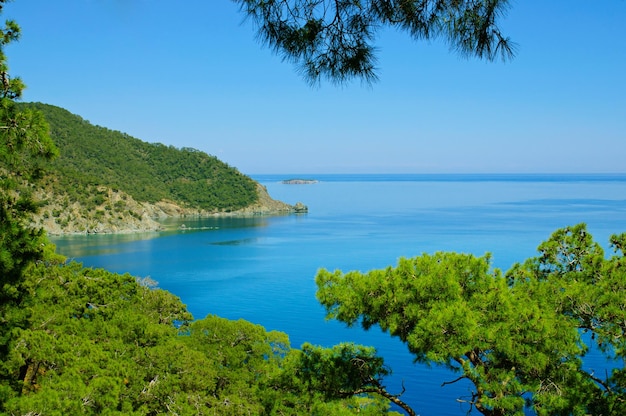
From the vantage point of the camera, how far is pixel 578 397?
14.5 ft

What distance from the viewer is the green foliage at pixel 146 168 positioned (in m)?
71.1

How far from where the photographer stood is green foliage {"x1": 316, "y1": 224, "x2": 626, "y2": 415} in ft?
14.5

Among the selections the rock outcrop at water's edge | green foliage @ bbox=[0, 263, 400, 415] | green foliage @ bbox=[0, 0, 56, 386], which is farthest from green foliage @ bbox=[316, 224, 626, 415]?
the rock outcrop at water's edge

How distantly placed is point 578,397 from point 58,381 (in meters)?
5.40

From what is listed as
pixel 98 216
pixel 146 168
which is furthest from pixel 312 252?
pixel 146 168

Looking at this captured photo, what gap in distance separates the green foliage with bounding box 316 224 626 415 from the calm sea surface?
8.78 meters

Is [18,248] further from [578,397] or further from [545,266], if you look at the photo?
[545,266]

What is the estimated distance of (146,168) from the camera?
81188 mm

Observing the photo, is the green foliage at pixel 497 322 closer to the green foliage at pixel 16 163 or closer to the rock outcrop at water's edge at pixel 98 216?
the green foliage at pixel 16 163

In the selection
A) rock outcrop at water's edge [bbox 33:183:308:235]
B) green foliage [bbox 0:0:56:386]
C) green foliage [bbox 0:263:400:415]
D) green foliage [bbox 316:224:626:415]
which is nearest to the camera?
green foliage [bbox 316:224:626:415]

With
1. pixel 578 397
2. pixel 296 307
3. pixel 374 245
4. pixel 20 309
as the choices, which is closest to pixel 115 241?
pixel 374 245

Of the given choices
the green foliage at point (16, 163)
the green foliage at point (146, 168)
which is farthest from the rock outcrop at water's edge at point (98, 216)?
the green foliage at point (16, 163)

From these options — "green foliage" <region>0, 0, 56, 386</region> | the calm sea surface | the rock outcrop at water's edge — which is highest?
"green foliage" <region>0, 0, 56, 386</region>

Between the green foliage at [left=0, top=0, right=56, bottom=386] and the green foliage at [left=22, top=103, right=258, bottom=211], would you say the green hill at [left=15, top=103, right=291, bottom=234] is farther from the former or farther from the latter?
the green foliage at [left=0, top=0, right=56, bottom=386]
